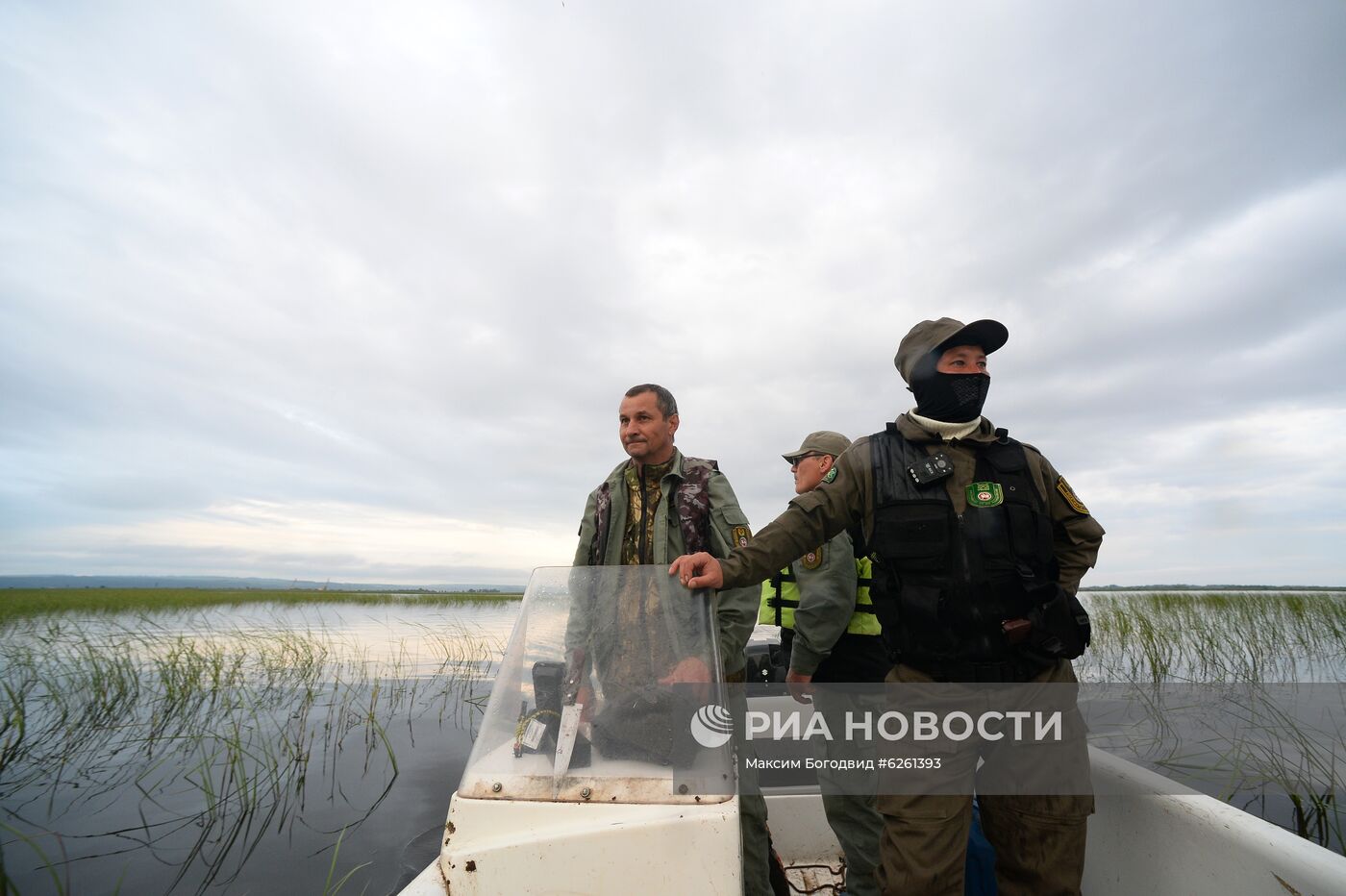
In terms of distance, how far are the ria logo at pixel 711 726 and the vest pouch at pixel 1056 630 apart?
90cm

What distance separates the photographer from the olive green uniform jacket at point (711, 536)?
2.28 m

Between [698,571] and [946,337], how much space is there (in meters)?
1.08

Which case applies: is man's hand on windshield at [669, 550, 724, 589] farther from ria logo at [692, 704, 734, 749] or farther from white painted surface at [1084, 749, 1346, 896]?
white painted surface at [1084, 749, 1346, 896]

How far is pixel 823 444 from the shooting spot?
11.2 feet

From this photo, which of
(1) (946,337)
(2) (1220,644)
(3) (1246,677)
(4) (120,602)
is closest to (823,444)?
(1) (946,337)

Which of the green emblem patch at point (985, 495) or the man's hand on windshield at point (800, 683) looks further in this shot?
the man's hand on windshield at point (800, 683)

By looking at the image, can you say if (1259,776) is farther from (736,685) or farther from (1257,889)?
(736,685)

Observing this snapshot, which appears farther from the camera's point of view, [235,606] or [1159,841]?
[235,606]

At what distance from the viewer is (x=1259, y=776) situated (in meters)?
3.68

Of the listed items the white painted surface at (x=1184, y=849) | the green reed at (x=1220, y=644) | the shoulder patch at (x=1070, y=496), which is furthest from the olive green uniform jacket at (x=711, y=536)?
the green reed at (x=1220, y=644)

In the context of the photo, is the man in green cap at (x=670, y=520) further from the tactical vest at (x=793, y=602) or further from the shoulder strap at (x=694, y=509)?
the tactical vest at (x=793, y=602)

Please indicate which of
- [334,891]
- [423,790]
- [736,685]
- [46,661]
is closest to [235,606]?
[46,661]

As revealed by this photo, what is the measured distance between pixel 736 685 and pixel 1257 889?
59.6 inches

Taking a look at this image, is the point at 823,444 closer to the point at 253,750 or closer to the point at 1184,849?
the point at 1184,849
